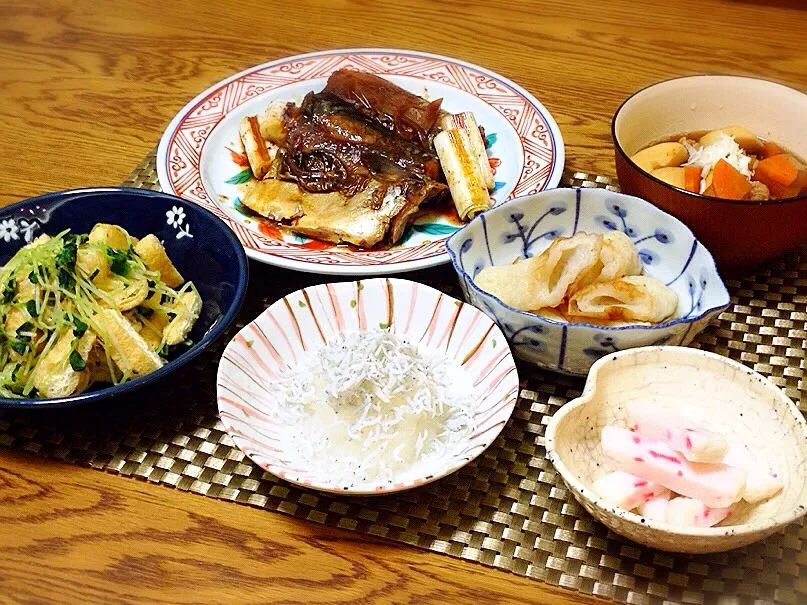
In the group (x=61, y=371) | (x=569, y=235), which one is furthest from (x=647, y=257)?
(x=61, y=371)

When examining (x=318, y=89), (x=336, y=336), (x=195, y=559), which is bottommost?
(x=195, y=559)

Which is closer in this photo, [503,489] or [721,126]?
[503,489]

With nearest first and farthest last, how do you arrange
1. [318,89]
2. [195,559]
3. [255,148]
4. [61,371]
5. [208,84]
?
1. [195,559]
2. [61,371]
3. [255,148]
4. [318,89]
5. [208,84]

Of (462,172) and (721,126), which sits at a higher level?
(721,126)

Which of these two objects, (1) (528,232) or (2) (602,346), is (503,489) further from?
(1) (528,232)

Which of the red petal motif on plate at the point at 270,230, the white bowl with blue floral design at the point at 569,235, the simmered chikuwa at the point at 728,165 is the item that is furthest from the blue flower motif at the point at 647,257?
the red petal motif on plate at the point at 270,230

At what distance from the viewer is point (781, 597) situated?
0.97 m

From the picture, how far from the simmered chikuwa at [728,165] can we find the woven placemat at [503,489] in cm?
23

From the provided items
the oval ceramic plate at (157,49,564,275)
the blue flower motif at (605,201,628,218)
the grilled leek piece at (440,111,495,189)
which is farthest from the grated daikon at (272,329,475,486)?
the grilled leek piece at (440,111,495,189)

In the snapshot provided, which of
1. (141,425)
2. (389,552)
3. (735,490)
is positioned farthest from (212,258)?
(735,490)

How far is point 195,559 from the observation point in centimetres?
104

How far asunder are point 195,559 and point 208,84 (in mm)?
1577

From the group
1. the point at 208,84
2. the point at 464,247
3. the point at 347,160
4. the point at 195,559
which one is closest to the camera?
the point at 195,559

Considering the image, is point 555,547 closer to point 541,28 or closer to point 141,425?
point 141,425
